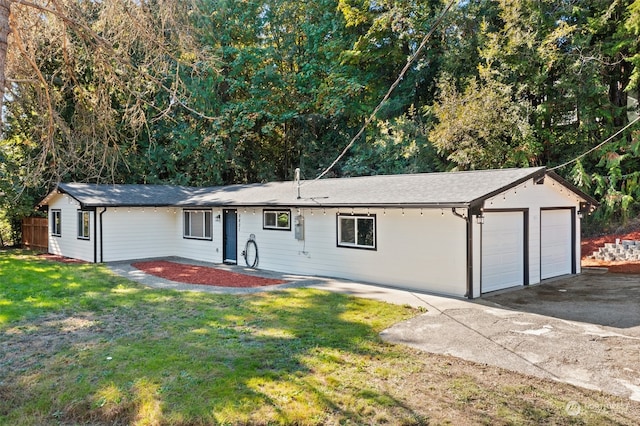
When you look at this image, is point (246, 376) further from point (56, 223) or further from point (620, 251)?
point (56, 223)

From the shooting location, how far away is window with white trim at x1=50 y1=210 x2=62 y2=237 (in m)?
17.6

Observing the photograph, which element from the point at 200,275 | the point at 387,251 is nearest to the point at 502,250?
the point at 387,251

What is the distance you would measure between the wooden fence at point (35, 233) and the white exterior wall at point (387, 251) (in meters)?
10.9

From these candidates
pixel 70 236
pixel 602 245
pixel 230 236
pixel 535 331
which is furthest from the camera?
pixel 70 236

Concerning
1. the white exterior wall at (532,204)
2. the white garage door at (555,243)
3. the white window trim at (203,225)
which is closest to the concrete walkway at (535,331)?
the white exterior wall at (532,204)

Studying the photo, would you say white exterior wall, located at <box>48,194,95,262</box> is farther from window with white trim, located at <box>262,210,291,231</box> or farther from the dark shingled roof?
window with white trim, located at <box>262,210,291,231</box>

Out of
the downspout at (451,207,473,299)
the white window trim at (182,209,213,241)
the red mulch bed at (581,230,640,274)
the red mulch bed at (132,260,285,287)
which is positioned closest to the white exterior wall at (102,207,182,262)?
the white window trim at (182,209,213,241)

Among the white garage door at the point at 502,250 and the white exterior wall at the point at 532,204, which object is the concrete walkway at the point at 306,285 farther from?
the white garage door at the point at 502,250

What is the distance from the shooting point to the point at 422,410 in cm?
421

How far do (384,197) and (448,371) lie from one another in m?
5.97

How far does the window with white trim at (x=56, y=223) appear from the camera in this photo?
57.6 feet

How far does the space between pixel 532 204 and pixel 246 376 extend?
8.82m

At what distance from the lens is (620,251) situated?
1477 centimetres

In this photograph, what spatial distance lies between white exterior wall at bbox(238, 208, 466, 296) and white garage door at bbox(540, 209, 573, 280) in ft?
11.3
